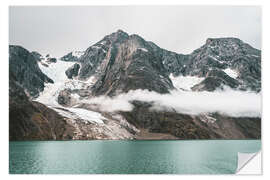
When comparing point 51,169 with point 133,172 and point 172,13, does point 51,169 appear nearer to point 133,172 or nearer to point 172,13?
point 133,172
